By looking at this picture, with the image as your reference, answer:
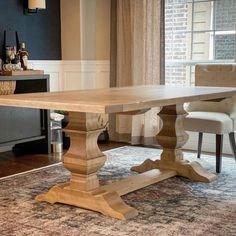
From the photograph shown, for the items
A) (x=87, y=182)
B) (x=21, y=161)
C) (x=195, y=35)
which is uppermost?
(x=195, y=35)

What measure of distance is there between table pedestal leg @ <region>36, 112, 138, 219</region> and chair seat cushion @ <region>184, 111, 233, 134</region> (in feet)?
3.94

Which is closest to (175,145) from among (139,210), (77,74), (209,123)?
(209,123)

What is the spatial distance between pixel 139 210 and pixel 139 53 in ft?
8.16

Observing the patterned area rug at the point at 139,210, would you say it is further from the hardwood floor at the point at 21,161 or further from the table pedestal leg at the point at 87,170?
the hardwood floor at the point at 21,161

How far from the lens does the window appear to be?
4523 mm

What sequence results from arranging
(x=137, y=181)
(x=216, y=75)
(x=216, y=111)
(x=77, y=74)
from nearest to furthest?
(x=137, y=181) → (x=216, y=111) → (x=216, y=75) → (x=77, y=74)

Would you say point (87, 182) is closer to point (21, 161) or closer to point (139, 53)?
point (21, 161)

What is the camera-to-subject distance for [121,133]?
16.7 feet

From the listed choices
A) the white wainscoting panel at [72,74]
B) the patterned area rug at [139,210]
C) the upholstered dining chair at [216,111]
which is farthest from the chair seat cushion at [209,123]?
the white wainscoting panel at [72,74]

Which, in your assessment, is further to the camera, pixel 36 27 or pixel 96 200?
pixel 36 27

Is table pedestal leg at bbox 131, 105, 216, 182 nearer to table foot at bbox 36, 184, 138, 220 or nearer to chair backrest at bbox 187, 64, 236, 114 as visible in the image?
chair backrest at bbox 187, 64, 236, 114

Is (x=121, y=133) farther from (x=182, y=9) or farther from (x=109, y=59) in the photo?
(x=182, y=9)

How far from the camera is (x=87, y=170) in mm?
2654

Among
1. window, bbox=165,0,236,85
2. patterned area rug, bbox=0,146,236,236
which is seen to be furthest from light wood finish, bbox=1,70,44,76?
window, bbox=165,0,236,85
